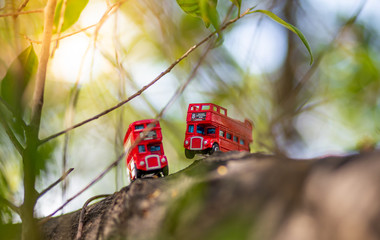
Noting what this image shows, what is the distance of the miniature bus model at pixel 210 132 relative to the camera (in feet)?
2.13

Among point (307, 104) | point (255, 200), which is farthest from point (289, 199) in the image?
point (307, 104)

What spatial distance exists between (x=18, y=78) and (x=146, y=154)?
23 cm

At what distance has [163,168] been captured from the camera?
614mm

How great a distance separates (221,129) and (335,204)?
0.38m

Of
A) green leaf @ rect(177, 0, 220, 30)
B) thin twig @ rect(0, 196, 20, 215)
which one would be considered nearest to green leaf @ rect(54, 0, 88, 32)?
green leaf @ rect(177, 0, 220, 30)

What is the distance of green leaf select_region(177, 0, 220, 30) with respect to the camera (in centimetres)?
43

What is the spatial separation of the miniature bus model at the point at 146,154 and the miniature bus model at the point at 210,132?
0.20 feet

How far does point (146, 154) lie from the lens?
2.00 ft

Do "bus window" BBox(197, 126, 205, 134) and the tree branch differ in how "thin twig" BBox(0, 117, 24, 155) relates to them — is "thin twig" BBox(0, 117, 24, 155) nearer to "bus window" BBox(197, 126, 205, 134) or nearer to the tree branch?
the tree branch

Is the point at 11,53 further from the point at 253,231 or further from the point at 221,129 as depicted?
the point at 253,231

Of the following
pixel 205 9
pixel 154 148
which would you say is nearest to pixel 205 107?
pixel 154 148

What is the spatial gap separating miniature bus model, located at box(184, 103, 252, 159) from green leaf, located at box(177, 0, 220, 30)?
0.59 ft

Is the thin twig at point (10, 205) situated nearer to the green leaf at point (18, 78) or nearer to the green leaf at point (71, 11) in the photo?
the green leaf at point (18, 78)

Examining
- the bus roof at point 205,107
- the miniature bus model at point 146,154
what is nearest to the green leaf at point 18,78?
the miniature bus model at point 146,154
